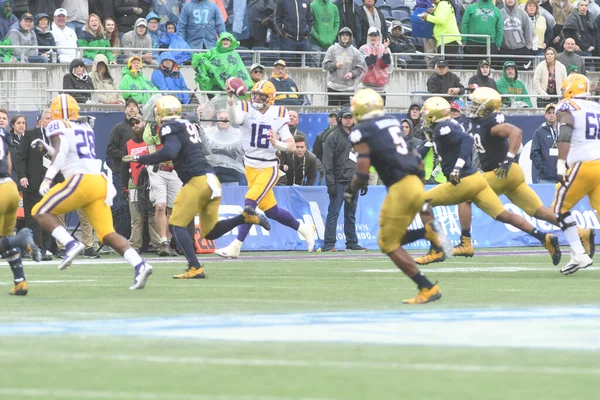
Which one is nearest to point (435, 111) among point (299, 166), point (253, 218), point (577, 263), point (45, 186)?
point (577, 263)

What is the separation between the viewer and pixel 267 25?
24219 millimetres

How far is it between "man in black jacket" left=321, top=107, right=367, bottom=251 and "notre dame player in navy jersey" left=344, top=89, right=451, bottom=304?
953 centimetres

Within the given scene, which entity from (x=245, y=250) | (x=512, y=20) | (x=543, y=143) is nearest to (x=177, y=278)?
(x=245, y=250)

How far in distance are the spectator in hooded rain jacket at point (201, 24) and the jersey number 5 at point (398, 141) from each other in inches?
522

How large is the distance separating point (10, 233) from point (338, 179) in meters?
8.51

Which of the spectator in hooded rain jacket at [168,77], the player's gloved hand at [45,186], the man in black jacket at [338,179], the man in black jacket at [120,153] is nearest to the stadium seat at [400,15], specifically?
the spectator in hooded rain jacket at [168,77]

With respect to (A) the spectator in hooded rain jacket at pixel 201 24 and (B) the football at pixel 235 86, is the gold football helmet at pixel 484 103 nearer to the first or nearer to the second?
(B) the football at pixel 235 86

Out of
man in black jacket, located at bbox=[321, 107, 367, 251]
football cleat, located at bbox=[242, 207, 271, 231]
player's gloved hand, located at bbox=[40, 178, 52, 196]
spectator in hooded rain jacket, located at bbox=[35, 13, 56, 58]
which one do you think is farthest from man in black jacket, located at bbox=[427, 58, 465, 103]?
player's gloved hand, located at bbox=[40, 178, 52, 196]

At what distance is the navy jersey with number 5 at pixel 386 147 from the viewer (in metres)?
10.3

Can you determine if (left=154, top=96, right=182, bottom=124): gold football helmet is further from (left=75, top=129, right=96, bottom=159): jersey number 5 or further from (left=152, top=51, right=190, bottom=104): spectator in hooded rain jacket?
(left=152, top=51, right=190, bottom=104): spectator in hooded rain jacket

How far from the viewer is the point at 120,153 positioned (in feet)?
63.8

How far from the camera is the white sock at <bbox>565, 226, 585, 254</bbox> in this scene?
13.9 metres

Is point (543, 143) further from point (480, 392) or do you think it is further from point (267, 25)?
point (480, 392)

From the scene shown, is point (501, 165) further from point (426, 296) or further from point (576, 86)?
point (426, 296)
